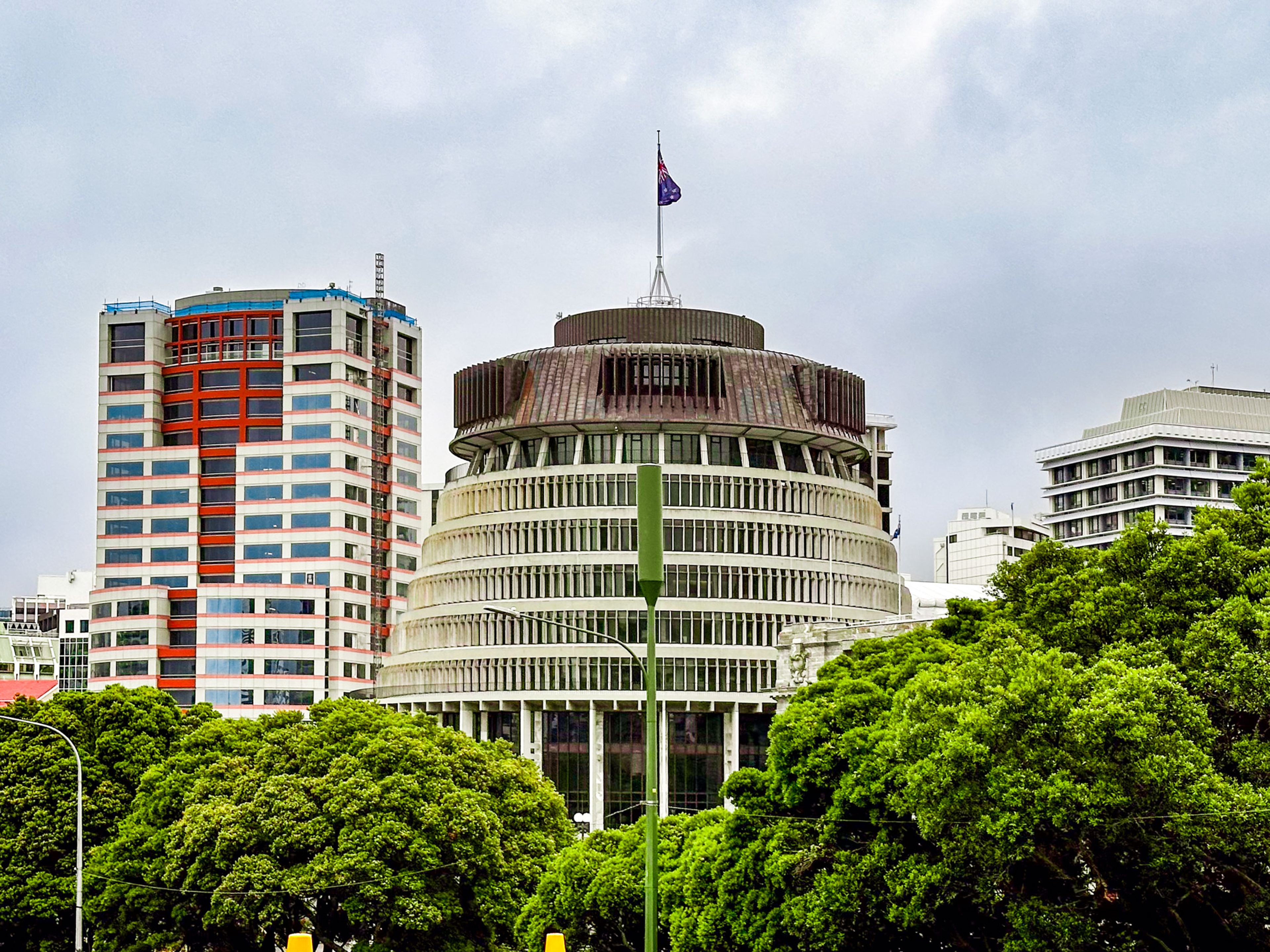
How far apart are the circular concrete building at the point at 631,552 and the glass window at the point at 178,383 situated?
1475 inches

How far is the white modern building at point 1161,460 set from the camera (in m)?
168

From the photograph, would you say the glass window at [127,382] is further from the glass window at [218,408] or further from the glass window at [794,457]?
the glass window at [794,457]

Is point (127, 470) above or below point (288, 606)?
above

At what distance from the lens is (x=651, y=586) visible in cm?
2858

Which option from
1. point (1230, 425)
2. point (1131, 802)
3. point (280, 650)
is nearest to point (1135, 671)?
point (1131, 802)

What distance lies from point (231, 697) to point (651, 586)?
13151cm

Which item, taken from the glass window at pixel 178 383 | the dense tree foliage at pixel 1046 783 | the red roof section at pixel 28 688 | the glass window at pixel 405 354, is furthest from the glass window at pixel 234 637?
the dense tree foliage at pixel 1046 783

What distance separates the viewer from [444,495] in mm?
137000

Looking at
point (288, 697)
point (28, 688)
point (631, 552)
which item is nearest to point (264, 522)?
point (288, 697)

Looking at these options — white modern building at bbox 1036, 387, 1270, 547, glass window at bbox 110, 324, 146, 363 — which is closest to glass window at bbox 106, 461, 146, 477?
glass window at bbox 110, 324, 146, 363

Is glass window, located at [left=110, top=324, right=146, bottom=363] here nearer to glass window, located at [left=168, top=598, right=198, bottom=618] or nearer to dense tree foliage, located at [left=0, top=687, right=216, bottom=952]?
glass window, located at [left=168, top=598, right=198, bottom=618]

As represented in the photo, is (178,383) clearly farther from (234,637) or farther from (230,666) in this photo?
(230,666)

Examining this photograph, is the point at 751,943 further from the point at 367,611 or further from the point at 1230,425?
the point at 1230,425

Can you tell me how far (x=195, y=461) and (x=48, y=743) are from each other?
8286 cm
